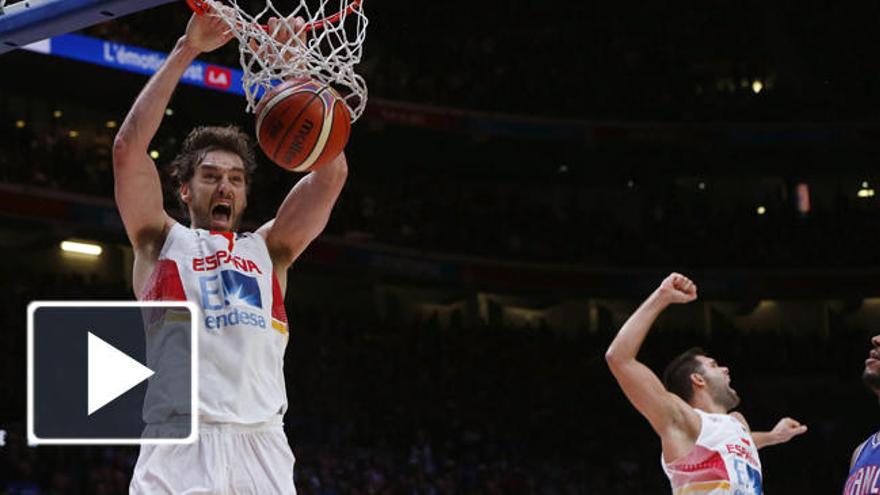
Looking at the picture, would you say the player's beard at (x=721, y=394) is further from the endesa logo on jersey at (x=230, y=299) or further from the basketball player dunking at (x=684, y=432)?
the endesa logo on jersey at (x=230, y=299)

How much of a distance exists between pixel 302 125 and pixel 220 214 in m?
0.38

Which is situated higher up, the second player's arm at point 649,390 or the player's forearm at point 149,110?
the player's forearm at point 149,110

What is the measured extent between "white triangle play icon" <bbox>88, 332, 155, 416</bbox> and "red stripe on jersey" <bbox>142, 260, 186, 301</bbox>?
186 millimetres

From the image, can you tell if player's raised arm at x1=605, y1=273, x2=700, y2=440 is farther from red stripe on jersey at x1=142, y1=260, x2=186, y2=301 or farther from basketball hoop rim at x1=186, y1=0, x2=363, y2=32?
red stripe on jersey at x1=142, y1=260, x2=186, y2=301

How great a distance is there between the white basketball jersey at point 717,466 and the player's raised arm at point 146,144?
8.72 feet

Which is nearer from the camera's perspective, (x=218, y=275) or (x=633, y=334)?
(x=218, y=275)

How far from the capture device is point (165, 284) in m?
3.38

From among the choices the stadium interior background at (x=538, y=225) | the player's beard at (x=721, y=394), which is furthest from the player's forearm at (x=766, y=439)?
the stadium interior background at (x=538, y=225)

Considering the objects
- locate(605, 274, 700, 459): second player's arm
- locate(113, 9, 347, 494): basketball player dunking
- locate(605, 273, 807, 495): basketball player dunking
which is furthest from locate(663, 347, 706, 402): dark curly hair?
locate(113, 9, 347, 494): basketball player dunking

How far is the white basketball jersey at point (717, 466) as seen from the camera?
16.6 feet

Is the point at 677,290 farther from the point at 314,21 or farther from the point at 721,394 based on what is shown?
the point at 314,21

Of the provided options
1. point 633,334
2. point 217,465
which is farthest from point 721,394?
point 217,465

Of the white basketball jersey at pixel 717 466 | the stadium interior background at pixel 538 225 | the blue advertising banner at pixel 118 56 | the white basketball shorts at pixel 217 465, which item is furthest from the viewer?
the stadium interior background at pixel 538 225

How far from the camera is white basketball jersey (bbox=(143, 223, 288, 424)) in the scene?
10.7 feet
